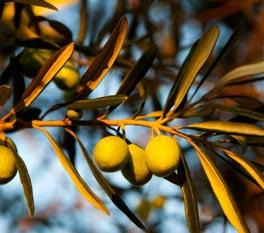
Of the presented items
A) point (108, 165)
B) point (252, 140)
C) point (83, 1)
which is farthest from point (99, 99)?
point (83, 1)

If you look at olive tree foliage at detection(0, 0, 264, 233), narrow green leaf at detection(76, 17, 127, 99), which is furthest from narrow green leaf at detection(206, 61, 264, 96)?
narrow green leaf at detection(76, 17, 127, 99)

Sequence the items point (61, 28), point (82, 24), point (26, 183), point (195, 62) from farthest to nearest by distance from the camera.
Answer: point (82, 24) < point (61, 28) < point (195, 62) < point (26, 183)

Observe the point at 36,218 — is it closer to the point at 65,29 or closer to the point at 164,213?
the point at 164,213

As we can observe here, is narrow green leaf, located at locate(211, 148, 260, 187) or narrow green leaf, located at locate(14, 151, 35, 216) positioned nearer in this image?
narrow green leaf, located at locate(14, 151, 35, 216)

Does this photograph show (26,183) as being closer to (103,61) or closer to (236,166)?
(103,61)

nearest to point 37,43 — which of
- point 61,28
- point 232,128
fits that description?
point 61,28

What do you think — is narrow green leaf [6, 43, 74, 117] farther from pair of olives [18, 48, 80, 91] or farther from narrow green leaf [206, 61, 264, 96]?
narrow green leaf [206, 61, 264, 96]
